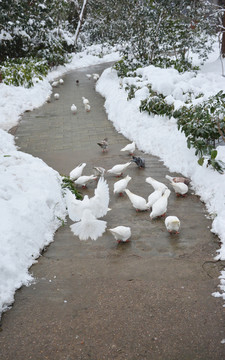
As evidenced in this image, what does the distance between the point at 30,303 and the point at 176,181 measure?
3418mm

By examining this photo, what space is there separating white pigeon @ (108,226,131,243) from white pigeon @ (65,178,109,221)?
0.49 m

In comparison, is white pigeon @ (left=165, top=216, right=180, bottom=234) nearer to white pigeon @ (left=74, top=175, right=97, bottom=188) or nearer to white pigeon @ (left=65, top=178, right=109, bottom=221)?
white pigeon @ (left=65, top=178, right=109, bottom=221)

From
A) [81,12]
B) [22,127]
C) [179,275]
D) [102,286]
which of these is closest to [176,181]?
[179,275]

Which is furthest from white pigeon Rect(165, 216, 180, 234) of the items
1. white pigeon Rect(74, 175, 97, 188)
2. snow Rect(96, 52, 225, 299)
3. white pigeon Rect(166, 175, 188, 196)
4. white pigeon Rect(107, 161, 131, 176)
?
white pigeon Rect(107, 161, 131, 176)

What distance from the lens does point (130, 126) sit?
9.42 metres

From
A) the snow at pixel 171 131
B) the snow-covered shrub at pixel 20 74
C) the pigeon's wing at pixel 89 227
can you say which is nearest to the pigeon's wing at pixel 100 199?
the pigeon's wing at pixel 89 227

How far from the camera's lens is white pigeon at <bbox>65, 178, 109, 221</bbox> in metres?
4.72

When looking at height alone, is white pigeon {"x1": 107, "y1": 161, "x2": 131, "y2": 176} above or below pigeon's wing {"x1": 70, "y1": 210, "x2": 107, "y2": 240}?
below

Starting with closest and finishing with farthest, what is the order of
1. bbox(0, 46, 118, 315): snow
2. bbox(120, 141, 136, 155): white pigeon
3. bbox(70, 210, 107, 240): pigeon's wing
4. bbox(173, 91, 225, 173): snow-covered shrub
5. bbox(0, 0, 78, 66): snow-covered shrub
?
1. bbox(0, 46, 118, 315): snow
2. bbox(70, 210, 107, 240): pigeon's wing
3. bbox(173, 91, 225, 173): snow-covered shrub
4. bbox(120, 141, 136, 155): white pigeon
5. bbox(0, 0, 78, 66): snow-covered shrub

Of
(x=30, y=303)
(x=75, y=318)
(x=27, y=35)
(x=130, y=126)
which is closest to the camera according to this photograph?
(x=75, y=318)

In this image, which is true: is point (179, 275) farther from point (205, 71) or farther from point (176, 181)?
point (205, 71)

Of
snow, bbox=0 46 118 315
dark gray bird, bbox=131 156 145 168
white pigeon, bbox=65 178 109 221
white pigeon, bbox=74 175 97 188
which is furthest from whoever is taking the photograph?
dark gray bird, bbox=131 156 145 168

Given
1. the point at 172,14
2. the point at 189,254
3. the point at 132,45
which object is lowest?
the point at 189,254

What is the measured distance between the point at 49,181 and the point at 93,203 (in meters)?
1.39
